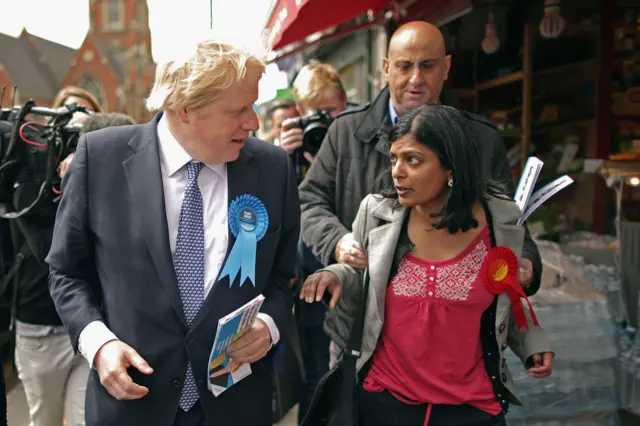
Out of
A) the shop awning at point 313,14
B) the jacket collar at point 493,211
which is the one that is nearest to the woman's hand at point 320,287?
the jacket collar at point 493,211

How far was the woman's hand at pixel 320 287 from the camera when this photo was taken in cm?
181

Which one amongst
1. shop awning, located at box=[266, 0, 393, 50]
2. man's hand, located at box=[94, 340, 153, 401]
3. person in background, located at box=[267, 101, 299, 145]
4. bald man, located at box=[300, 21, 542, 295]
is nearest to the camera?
man's hand, located at box=[94, 340, 153, 401]

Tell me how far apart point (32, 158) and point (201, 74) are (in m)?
1.53

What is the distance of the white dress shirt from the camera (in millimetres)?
1656

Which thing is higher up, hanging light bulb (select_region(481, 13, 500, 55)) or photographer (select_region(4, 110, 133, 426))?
hanging light bulb (select_region(481, 13, 500, 55))

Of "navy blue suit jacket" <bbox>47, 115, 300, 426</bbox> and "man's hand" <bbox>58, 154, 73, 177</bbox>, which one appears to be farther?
"man's hand" <bbox>58, 154, 73, 177</bbox>

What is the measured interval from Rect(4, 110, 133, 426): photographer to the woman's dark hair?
4.82 feet

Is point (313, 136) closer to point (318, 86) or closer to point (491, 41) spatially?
point (318, 86)

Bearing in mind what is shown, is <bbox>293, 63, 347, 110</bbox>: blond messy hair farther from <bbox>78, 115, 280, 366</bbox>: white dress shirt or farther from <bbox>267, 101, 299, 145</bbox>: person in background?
<bbox>78, 115, 280, 366</bbox>: white dress shirt

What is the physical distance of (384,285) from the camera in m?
1.84

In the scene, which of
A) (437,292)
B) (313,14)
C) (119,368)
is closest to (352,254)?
(437,292)

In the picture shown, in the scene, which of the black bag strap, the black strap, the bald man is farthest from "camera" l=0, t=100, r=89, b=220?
the black bag strap

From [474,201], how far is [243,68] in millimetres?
753

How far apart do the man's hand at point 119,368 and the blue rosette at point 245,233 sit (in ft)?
0.96
